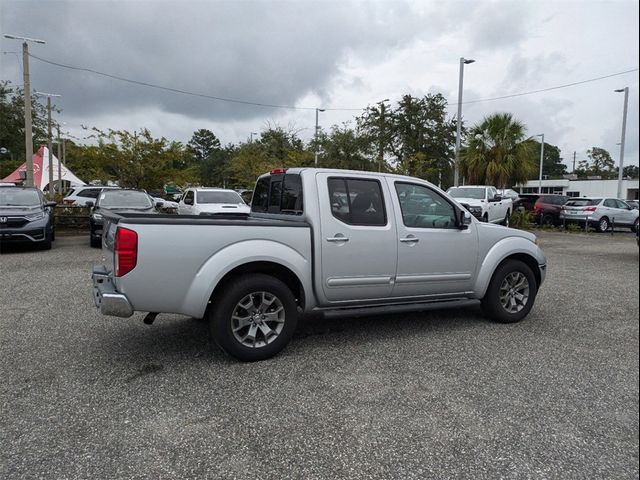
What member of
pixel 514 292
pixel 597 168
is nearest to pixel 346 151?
pixel 514 292

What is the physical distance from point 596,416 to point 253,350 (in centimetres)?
263

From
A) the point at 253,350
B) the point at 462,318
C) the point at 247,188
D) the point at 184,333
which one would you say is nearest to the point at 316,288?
the point at 253,350

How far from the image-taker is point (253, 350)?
4035mm

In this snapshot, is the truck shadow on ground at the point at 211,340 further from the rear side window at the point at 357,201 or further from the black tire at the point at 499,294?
the rear side window at the point at 357,201

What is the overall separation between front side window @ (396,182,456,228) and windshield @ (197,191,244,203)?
9.29 meters

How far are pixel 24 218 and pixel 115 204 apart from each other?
2.08 m

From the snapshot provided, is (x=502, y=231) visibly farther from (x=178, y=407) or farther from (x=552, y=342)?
(x=178, y=407)

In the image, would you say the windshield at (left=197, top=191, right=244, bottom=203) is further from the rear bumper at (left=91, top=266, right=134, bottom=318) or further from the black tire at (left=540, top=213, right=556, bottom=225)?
the black tire at (left=540, top=213, right=556, bottom=225)

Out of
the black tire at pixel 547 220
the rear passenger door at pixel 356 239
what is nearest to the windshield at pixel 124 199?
the rear passenger door at pixel 356 239

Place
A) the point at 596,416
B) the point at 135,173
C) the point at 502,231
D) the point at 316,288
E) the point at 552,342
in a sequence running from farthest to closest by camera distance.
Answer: the point at 135,173 < the point at 502,231 < the point at 552,342 < the point at 316,288 < the point at 596,416

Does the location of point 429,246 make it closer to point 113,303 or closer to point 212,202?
point 113,303

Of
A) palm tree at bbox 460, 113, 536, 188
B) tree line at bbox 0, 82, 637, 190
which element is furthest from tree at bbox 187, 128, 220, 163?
palm tree at bbox 460, 113, 536, 188

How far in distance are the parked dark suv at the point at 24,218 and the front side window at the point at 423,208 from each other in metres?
9.47

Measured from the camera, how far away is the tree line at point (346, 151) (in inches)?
651
